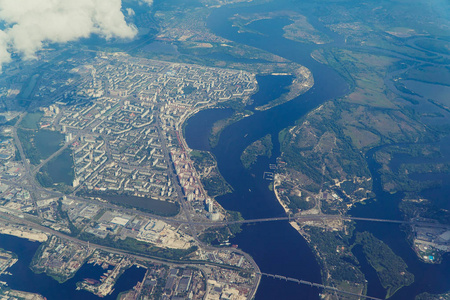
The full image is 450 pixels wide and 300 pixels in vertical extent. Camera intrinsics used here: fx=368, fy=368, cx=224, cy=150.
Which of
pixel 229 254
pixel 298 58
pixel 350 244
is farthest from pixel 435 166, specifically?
pixel 298 58

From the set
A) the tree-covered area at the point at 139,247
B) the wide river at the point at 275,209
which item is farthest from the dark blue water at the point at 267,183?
the tree-covered area at the point at 139,247

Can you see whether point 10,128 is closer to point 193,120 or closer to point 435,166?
point 193,120

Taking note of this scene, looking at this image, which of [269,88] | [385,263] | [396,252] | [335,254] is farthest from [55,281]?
[269,88]

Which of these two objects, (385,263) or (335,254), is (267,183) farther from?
(385,263)

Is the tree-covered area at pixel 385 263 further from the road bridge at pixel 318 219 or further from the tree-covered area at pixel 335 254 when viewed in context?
the road bridge at pixel 318 219

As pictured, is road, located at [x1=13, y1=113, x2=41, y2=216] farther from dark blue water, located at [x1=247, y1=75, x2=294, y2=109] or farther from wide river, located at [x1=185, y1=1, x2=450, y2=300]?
dark blue water, located at [x1=247, y1=75, x2=294, y2=109]

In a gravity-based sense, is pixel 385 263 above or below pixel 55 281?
below
